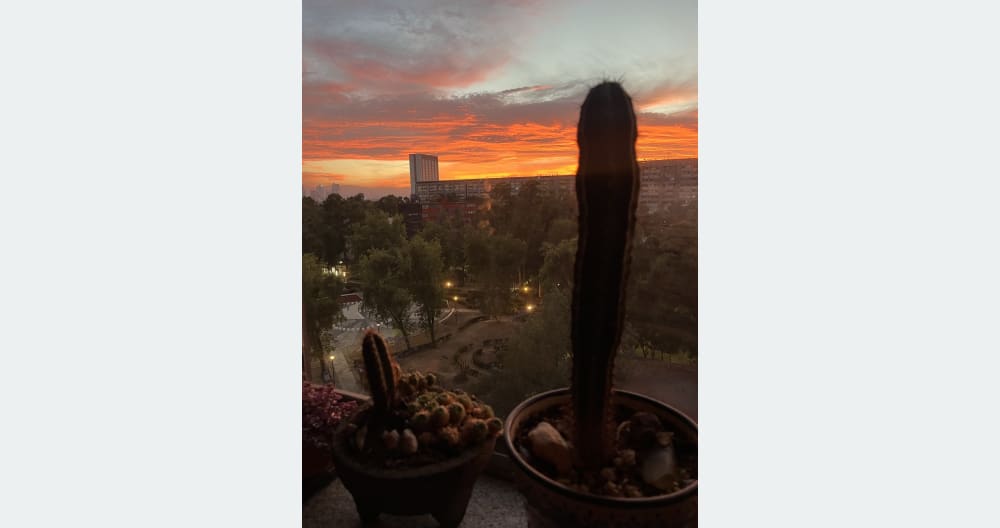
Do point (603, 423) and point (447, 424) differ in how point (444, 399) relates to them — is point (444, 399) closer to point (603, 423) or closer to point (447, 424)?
point (447, 424)

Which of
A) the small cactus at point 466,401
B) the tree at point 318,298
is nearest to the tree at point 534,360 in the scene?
the small cactus at point 466,401

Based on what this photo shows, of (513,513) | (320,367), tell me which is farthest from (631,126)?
(320,367)

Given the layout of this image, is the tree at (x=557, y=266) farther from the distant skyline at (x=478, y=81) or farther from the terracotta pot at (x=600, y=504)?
the terracotta pot at (x=600, y=504)

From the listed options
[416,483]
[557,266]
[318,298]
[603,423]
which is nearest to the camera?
[603,423]

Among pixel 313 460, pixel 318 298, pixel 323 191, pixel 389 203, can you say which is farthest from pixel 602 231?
pixel 313 460

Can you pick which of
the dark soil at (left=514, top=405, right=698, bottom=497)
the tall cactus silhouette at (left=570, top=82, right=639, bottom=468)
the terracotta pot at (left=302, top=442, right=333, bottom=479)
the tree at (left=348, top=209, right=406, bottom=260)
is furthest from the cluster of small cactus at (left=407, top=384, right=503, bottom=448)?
the tree at (left=348, top=209, right=406, bottom=260)

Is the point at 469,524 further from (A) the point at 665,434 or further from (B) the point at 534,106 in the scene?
(B) the point at 534,106
